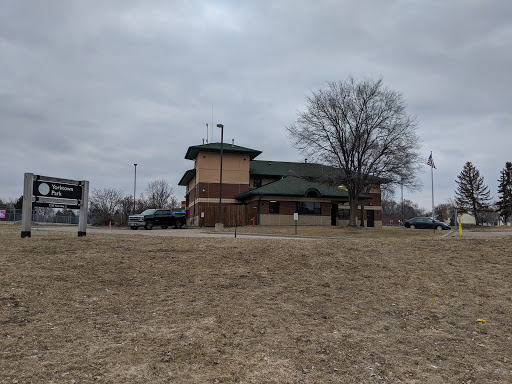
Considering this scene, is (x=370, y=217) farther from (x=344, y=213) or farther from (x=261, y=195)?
(x=261, y=195)

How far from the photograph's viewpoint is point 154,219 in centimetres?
3372

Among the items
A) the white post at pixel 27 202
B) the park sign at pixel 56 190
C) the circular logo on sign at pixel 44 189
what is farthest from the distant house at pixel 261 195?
the white post at pixel 27 202

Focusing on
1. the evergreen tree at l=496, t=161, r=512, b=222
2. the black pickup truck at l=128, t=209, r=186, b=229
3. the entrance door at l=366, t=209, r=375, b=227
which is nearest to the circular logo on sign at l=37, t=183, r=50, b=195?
the black pickup truck at l=128, t=209, r=186, b=229

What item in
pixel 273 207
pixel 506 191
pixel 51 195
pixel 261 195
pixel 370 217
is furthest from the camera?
pixel 506 191

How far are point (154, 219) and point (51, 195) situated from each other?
2068cm

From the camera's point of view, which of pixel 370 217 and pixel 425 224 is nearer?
pixel 425 224

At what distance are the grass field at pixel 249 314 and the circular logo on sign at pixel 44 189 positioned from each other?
5.88ft

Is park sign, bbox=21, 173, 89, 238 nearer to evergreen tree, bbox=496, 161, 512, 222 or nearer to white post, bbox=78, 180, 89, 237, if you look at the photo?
white post, bbox=78, 180, 89, 237

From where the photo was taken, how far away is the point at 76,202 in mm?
13906

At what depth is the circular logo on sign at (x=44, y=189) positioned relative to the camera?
510 inches

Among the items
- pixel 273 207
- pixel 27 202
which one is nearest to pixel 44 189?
pixel 27 202

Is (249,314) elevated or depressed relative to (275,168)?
depressed

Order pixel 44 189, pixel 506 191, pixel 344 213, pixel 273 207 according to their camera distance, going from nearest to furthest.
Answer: pixel 44 189
pixel 273 207
pixel 344 213
pixel 506 191

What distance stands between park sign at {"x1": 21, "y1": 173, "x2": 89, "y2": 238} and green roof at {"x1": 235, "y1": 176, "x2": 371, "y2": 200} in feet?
85.5
